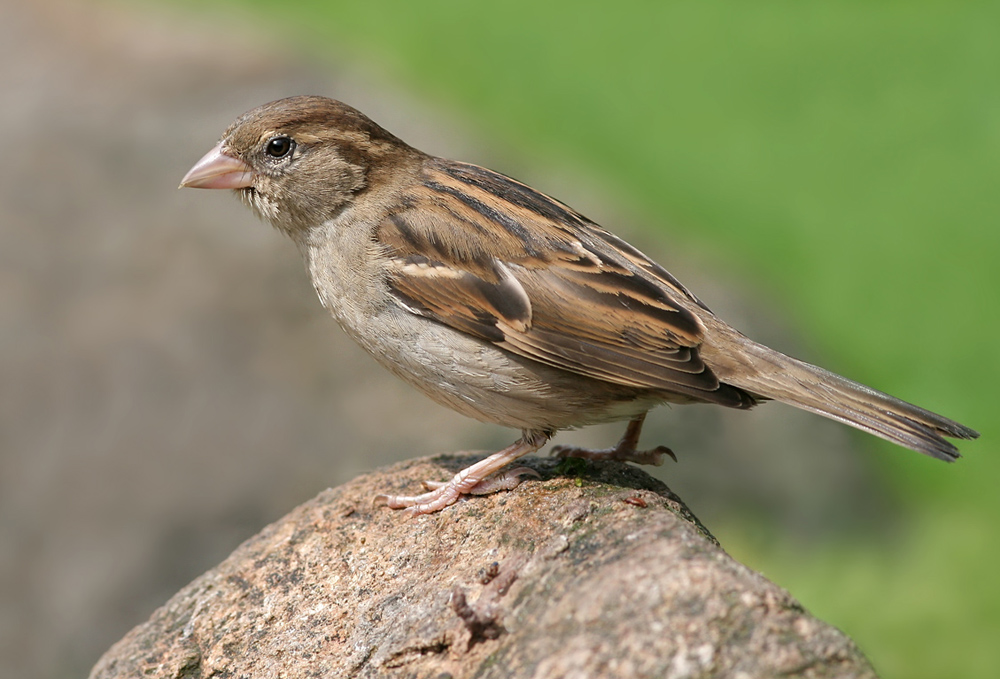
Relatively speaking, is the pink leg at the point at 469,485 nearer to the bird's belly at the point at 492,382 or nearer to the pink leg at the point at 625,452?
the bird's belly at the point at 492,382

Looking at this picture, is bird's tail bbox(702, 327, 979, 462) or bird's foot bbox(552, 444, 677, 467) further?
bird's foot bbox(552, 444, 677, 467)

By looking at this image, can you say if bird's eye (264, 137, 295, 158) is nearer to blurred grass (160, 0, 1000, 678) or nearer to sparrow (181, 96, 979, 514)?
sparrow (181, 96, 979, 514)

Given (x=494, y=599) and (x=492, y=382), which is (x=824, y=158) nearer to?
(x=492, y=382)

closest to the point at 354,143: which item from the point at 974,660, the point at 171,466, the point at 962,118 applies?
the point at 171,466

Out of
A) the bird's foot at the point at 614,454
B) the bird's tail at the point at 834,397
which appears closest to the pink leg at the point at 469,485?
the bird's foot at the point at 614,454

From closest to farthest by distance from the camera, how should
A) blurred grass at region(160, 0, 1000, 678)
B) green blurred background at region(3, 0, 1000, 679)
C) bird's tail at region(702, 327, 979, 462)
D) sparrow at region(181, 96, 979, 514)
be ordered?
bird's tail at region(702, 327, 979, 462) < sparrow at region(181, 96, 979, 514) < green blurred background at region(3, 0, 1000, 679) < blurred grass at region(160, 0, 1000, 678)

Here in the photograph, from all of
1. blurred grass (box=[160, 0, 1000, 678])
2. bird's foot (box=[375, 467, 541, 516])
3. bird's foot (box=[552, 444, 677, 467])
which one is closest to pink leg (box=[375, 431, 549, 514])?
bird's foot (box=[375, 467, 541, 516])

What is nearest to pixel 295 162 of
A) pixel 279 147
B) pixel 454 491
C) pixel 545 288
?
pixel 279 147
